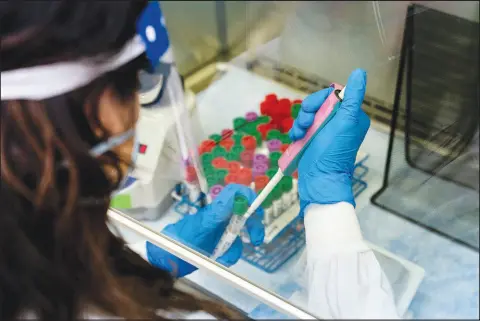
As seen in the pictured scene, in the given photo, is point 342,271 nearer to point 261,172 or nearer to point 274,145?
point 261,172

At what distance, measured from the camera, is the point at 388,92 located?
1.17 meters

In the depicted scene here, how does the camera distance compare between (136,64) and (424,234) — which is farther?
(424,234)

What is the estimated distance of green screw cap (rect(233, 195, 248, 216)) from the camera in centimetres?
101

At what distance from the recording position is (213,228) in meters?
1.02

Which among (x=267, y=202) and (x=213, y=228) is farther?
(x=267, y=202)

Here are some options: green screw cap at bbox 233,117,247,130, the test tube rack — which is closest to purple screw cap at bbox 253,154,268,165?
the test tube rack

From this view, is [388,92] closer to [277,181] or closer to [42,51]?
[277,181]

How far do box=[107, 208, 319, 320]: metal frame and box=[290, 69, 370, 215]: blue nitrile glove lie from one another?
0.15 metres

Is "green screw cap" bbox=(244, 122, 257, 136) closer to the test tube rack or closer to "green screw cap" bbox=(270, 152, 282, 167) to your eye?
the test tube rack

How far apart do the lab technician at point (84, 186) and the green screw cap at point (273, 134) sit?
0.54 meters

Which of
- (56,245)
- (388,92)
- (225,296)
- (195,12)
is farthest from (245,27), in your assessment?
(56,245)

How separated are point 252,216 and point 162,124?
252mm

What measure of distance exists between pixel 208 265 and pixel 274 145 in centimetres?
48

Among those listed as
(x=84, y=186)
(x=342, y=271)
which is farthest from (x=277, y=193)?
(x=84, y=186)
